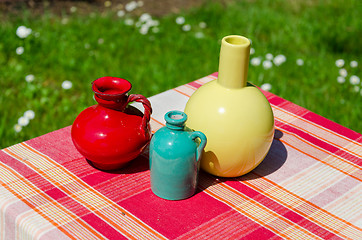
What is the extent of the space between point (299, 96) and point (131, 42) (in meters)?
1.19

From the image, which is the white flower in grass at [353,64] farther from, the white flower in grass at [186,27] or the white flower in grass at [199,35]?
the white flower in grass at [186,27]

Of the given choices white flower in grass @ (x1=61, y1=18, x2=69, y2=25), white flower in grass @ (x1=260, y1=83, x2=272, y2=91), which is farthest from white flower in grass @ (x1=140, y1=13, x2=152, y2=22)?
white flower in grass @ (x1=260, y1=83, x2=272, y2=91)

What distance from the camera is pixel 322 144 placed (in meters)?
1.55

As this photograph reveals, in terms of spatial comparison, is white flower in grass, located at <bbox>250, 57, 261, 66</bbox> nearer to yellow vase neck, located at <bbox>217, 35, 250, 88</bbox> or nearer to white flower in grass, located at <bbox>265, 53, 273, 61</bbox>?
white flower in grass, located at <bbox>265, 53, 273, 61</bbox>

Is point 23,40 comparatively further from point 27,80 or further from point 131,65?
point 131,65

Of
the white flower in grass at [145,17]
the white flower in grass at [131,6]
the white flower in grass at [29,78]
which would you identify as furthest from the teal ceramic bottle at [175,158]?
the white flower in grass at [131,6]

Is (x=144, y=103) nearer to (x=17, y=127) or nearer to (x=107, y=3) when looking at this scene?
(x=17, y=127)

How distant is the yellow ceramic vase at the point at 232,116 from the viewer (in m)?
1.23

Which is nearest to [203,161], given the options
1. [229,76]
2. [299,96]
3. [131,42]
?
[229,76]

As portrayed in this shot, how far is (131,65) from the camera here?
9.63 feet

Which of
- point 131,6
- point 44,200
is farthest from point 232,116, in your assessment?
point 131,6

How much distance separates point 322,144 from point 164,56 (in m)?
1.67

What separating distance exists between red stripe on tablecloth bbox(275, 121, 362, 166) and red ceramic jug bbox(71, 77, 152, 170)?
1.89 feet

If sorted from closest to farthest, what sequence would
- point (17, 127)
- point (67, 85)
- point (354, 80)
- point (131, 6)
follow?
point (17, 127) < point (67, 85) < point (354, 80) < point (131, 6)
